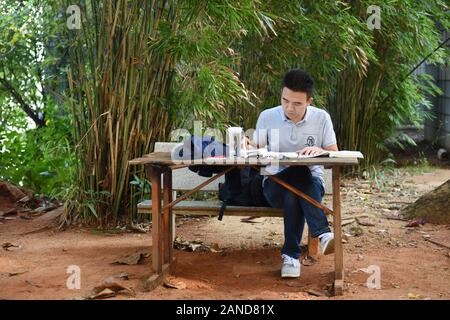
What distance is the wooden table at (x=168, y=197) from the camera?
3.69 metres

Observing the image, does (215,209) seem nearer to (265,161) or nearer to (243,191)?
(243,191)

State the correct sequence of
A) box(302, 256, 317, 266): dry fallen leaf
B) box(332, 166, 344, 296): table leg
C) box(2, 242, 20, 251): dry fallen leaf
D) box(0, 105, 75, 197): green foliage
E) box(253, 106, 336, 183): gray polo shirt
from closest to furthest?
box(332, 166, 344, 296): table leg → box(253, 106, 336, 183): gray polo shirt → box(302, 256, 317, 266): dry fallen leaf → box(2, 242, 20, 251): dry fallen leaf → box(0, 105, 75, 197): green foliage

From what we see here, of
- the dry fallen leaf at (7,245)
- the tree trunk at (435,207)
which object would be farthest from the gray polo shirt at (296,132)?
the dry fallen leaf at (7,245)

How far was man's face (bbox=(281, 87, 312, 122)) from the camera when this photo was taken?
4168 millimetres

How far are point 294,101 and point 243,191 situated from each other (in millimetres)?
646

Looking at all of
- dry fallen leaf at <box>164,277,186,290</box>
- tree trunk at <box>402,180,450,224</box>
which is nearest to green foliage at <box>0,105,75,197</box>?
dry fallen leaf at <box>164,277,186,290</box>

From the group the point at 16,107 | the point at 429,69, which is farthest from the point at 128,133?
the point at 429,69

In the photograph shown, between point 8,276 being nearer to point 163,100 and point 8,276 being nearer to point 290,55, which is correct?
point 163,100

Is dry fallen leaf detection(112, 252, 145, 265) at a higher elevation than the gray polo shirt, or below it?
below

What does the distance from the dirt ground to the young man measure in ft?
0.79

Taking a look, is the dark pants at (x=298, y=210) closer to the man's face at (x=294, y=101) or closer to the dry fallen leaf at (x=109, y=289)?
the man's face at (x=294, y=101)

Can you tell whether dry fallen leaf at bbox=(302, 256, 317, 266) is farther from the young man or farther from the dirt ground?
A: the young man

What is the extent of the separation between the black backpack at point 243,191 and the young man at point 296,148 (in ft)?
0.27

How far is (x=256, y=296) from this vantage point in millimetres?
3604
